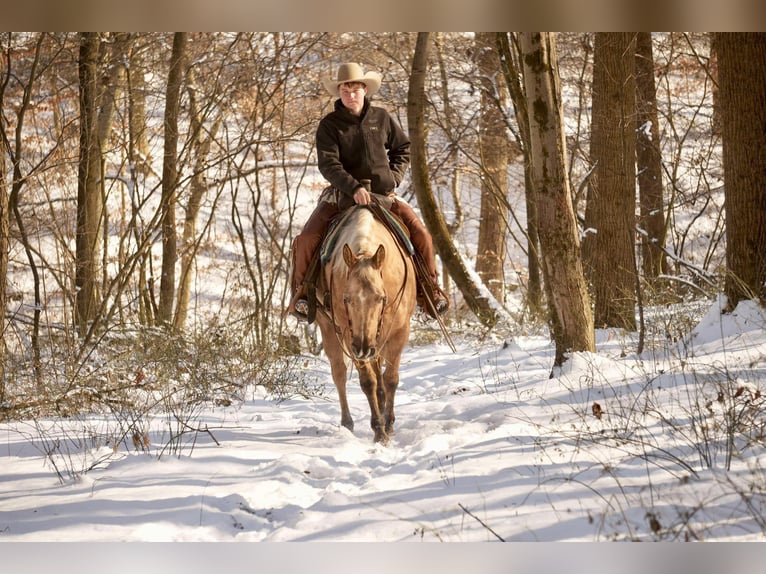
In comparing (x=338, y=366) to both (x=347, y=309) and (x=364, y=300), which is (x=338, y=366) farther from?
(x=364, y=300)

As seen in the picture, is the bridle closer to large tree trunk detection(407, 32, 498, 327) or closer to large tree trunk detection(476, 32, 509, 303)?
large tree trunk detection(407, 32, 498, 327)

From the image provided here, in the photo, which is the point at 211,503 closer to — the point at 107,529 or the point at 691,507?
the point at 107,529

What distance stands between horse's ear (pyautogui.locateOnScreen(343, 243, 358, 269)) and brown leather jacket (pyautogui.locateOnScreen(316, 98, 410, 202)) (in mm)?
759

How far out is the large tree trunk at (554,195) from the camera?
243 inches

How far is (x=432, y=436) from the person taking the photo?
17.8 ft

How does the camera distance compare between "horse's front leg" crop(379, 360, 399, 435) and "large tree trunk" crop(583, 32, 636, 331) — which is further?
"large tree trunk" crop(583, 32, 636, 331)

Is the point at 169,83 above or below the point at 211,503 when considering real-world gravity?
above

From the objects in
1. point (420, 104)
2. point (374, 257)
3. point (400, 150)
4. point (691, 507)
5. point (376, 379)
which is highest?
point (420, 104)

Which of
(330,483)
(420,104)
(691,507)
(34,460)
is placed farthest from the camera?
(420,104)

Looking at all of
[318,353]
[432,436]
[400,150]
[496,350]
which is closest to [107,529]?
[432,436]

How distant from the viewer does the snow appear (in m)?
4.05

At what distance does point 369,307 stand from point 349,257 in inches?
13.8

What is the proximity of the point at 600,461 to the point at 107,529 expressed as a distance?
2.48 metres

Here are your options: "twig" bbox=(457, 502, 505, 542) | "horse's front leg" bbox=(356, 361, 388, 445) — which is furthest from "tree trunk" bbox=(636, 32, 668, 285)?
"twig" bbox=(457, 502, 505, 542)
